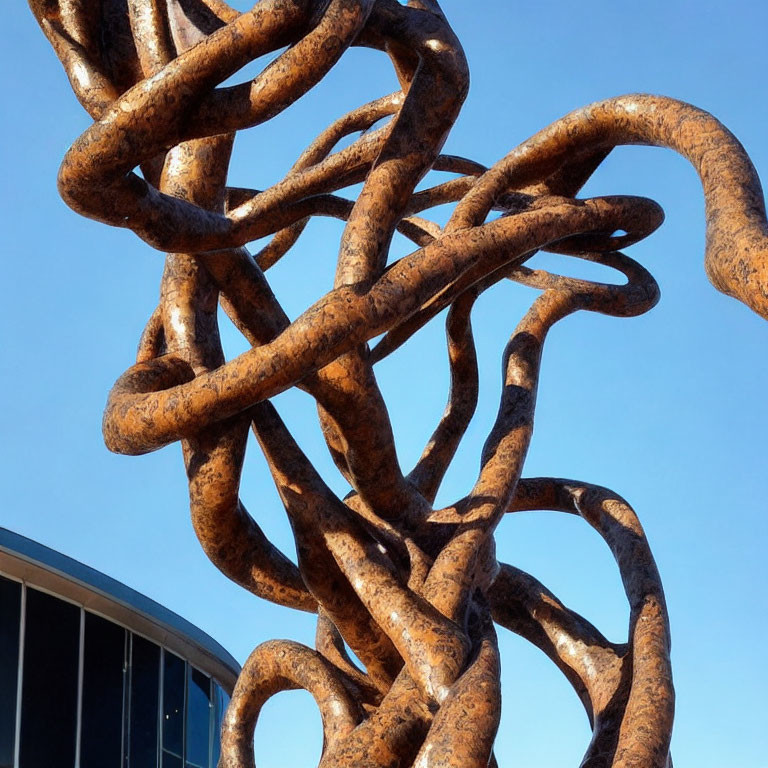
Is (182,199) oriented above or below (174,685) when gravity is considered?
below

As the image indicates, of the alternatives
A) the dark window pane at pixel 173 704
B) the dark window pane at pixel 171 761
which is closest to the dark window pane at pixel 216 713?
the dark window pane at pixel 173 704

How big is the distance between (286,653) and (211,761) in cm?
1154

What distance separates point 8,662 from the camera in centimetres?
1373

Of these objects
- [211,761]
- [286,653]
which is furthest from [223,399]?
[211,761]

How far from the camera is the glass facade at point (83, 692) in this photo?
13773 mm

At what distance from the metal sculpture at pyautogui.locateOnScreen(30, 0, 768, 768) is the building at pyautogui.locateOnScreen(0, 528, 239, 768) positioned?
7317mm

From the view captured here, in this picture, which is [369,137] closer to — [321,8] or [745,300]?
[321,8]

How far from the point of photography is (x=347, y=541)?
6.65m

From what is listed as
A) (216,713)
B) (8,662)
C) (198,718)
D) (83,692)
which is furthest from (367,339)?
(216,713)

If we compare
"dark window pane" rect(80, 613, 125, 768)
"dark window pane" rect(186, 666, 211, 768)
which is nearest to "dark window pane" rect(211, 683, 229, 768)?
"dark window pane" rect(186, 666, 211, 768)

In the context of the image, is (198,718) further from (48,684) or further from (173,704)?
(48,684)

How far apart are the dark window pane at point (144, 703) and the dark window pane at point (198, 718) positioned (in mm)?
1044

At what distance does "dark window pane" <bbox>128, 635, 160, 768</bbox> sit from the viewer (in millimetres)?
15508

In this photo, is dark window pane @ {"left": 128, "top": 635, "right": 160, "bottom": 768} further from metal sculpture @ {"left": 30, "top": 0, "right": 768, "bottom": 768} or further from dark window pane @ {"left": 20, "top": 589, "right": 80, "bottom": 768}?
metal sculpture @ {"left": 30, "top": 0, "right": 768, "bottom": 768}
